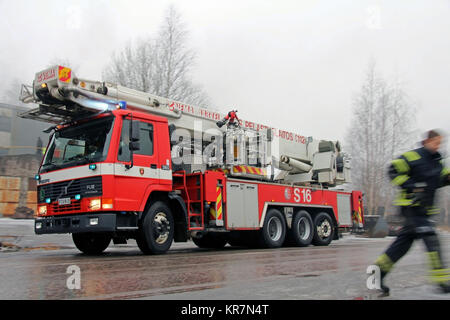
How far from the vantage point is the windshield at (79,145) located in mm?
8422

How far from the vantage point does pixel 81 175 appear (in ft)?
27.2

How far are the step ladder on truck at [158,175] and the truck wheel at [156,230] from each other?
0.07ft

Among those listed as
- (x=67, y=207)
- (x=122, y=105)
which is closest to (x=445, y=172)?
(x=122, y=105)

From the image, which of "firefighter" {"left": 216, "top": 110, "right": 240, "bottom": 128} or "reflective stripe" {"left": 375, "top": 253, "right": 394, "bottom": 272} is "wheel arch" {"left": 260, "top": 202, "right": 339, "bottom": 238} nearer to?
"firefighter" {"left": 216, "top": 110, "right": 240, "bottom": 128}

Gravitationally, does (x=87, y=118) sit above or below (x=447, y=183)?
above

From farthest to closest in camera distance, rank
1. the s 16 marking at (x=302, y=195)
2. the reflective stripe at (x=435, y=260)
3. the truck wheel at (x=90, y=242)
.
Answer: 1. the s 16 marking at (x=302, y=195)
2. the truck wheel at (x=90, y=242)
3. the reflective stripe at (x=435, y=260)

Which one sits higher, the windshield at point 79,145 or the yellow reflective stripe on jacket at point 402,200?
the windshield at point 79,145

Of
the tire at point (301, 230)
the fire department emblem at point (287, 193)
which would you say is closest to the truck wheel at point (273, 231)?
the tire at point (301, 230)

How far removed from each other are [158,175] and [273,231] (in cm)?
437

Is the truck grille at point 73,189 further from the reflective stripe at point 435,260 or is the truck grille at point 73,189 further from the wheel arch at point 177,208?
the reflective stripe at point 435,260

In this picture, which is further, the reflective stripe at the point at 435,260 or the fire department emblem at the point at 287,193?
the fire department emblem at the point at 287,193
